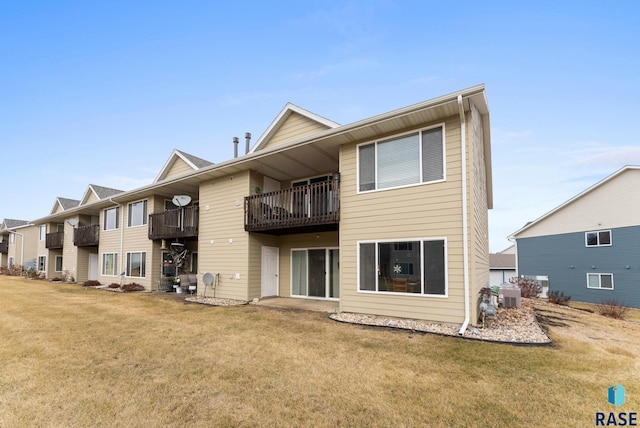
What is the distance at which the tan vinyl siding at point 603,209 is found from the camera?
1469 cm

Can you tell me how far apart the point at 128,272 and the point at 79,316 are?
8871 mm

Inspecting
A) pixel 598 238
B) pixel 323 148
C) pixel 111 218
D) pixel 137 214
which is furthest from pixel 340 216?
pixel 111 218

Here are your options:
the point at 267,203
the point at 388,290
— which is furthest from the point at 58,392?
the point at 267,203

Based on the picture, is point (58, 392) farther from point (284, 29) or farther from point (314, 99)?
point (314, 99)

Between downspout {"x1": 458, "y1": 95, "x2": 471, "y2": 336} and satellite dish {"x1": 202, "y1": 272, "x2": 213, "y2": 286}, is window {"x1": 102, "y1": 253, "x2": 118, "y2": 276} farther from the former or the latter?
downspout {"x1": 458, "y1": 95, "x2": 471, "y2": 336}

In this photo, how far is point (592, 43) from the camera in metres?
10.7

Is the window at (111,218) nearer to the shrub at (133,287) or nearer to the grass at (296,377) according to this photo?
the shrub at (133,287)

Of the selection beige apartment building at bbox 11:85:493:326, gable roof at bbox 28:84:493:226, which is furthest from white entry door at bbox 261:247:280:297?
gable roof at bbox 28:84:493:226

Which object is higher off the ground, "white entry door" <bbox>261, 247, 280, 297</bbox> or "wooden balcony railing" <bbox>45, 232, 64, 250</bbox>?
"wooden balcony railing" <bbox>45, 232, 64, 250</bbox>

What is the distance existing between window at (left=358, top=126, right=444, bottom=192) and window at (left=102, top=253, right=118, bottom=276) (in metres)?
16.3

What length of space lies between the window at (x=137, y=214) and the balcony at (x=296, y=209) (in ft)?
27.1

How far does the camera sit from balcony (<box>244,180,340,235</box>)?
9.44 metres

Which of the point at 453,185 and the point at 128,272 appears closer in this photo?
the point at 453,185

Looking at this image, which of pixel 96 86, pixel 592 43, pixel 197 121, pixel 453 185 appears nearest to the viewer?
pixel 453 185
